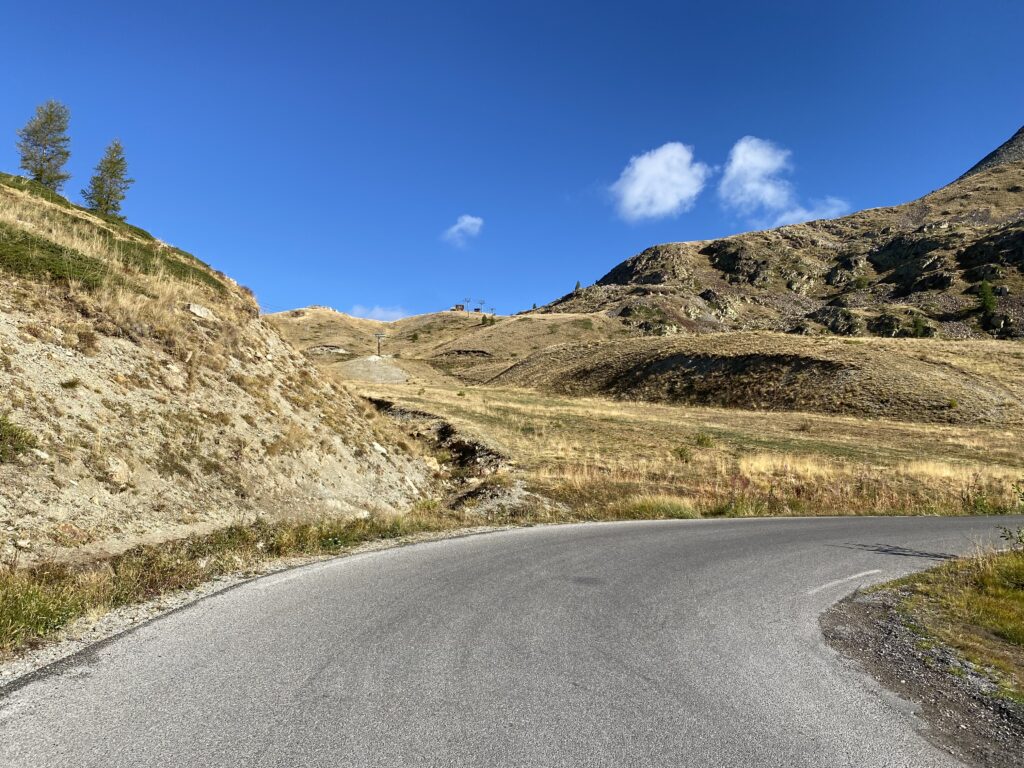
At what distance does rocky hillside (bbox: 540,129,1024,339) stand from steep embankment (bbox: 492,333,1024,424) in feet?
101

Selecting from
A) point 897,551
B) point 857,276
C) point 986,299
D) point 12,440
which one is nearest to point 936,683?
point 897,551

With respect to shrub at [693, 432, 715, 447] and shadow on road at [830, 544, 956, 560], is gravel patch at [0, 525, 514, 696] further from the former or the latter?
shrub at [693, 432, 715, 447]

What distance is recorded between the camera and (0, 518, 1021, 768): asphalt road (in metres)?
3.54

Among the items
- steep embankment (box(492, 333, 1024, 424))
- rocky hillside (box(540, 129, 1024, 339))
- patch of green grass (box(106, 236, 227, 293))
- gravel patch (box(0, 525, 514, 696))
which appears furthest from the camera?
rocky hillside (box(540, 129, 1024, 339))

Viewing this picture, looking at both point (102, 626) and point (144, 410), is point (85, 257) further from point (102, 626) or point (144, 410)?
point (102, 626)

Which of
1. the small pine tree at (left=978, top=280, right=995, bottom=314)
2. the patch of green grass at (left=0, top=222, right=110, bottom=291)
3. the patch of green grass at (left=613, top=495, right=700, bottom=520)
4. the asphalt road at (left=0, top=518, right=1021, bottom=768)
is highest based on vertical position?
the small pine tree at (left=978, top=280, right=995, bottom=314)

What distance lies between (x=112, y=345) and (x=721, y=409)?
48.4 metres

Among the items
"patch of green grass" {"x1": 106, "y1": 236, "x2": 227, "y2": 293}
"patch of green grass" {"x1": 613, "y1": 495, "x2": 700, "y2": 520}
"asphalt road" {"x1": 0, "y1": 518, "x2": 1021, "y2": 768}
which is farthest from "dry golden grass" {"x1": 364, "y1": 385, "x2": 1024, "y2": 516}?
"patch of green grass" {"x1": 106, "y1": 236, "x2": 227, "y2": 293}

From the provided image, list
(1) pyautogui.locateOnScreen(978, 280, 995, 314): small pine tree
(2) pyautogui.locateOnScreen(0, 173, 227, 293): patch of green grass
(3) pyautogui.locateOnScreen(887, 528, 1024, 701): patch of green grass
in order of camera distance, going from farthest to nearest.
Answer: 1. (1) pyautogui.locateOnScreen(978, 280, 995, 314): small pine tree
2. (2) pyautogui.locateOnScreen(0, 173, 227, 293): patch of green grass
3. (3) pyautogui.locateOnScreen(887, 528, 1024, 701): patch of green grass

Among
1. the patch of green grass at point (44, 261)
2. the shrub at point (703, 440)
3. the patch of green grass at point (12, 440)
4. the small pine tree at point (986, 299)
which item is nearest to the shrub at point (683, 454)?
the shrub at point (703, 440)

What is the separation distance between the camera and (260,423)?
45.0ft

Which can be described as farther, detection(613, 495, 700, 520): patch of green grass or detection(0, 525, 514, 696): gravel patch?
detection(613, 495, 700, 520): patch of green grass

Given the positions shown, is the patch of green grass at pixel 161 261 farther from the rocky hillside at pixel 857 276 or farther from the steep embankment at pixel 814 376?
the rocky hillside at pixel 857 276

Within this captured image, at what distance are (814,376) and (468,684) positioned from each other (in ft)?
182
